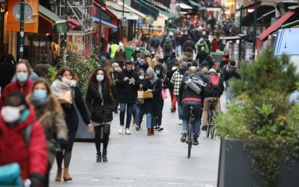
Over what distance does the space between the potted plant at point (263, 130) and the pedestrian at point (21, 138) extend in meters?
3.66

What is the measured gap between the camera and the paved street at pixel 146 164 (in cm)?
1603

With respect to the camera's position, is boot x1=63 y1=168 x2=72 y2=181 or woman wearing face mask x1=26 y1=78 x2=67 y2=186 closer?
woman wearing face mask x1=26 y1=78 x2=67 y2=186

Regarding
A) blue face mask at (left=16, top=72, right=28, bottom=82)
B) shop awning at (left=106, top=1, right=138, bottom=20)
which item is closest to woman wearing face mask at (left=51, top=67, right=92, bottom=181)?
blue face mask at (left=16, top=72, right=28, bottom=82)

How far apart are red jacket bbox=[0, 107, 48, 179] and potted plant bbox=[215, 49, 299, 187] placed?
3.64m

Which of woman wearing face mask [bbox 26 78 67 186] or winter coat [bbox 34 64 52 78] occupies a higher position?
woman wearing face mask [bbox 26 78 67 186]

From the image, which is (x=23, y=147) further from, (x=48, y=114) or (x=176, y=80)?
(x=176, y=80)

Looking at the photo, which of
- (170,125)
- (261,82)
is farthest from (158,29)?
(261,82)

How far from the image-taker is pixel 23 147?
9445 millimetres

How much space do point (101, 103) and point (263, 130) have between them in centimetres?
590

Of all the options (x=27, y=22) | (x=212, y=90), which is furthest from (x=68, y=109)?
(x=27, y=22)

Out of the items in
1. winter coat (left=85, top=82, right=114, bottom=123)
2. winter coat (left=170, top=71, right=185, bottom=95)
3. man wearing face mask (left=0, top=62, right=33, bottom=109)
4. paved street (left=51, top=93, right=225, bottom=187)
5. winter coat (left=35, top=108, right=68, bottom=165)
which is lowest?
paved street (left=51, top=93, right=225, bottom=187)

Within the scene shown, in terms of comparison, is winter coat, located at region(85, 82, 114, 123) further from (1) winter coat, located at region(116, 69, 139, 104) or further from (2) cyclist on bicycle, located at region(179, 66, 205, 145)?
(1) winter coat, located at region(116, 69, 139, 104)

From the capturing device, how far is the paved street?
16031 mm

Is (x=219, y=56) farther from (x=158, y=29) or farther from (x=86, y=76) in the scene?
(x=86, y=76)
